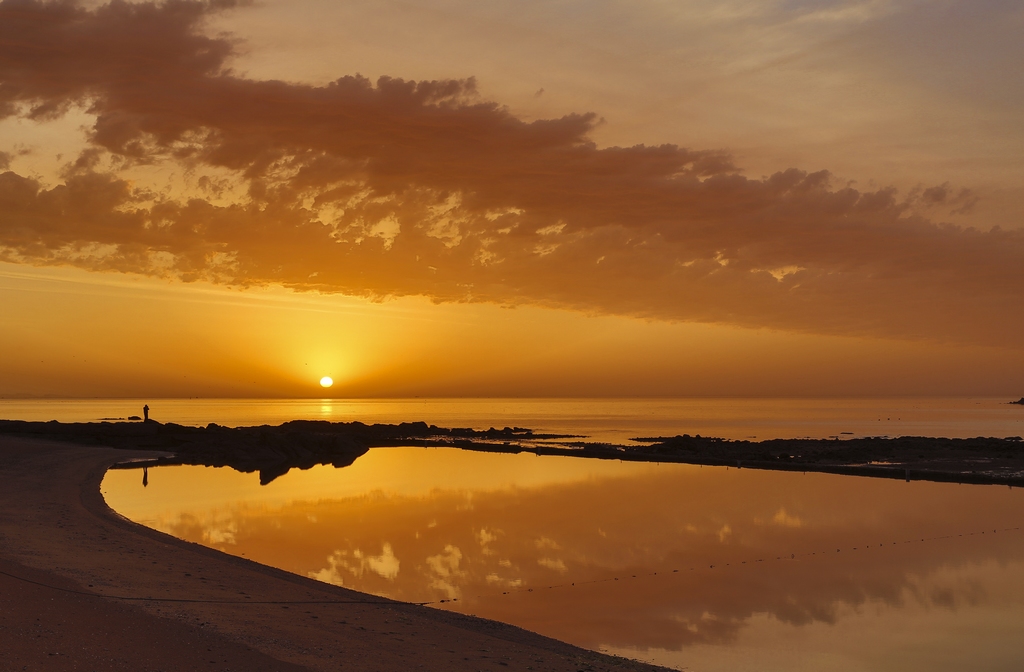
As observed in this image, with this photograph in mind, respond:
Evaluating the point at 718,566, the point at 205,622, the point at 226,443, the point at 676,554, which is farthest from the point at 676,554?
the point at 226,443

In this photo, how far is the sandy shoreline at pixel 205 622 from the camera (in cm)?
1116

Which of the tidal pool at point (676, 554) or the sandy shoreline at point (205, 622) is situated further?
the tidal pool at point (676, 554)

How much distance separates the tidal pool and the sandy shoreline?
5.99 ft

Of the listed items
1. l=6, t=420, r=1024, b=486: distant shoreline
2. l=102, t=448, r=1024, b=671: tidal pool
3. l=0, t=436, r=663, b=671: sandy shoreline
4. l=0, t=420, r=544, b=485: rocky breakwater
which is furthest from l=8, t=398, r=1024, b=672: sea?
l=0, t=420, r=544, b=485: rocky breakwater

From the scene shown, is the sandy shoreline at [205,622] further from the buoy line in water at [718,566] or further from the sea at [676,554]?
the buoy line in water at [718,566]

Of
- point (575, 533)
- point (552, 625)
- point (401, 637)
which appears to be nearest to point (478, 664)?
point (401, 637)

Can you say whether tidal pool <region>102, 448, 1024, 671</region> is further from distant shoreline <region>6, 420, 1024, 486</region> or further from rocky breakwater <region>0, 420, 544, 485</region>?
rocky breakwater <region>0, 420, 544, 485</region>

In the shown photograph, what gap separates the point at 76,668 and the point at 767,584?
15442mm

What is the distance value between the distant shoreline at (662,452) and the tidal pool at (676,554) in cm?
664

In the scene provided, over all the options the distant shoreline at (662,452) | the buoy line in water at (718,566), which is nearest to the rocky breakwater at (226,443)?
the distant shoreline at (662,452)

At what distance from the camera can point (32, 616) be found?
Result: 468 inches

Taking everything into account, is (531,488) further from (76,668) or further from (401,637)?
(76,668)

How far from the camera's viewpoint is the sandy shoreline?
11164mm

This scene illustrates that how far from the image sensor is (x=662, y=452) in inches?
2467
